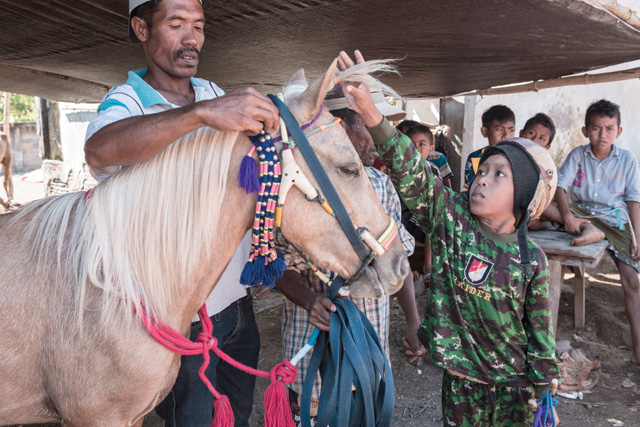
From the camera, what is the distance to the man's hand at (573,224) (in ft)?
14.1

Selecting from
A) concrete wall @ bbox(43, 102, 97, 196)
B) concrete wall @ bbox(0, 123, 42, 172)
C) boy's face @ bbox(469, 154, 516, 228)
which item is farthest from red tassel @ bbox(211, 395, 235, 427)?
concrete wall @ bbox(0, 123, 42, 172)

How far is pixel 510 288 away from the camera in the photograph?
212 centimetres

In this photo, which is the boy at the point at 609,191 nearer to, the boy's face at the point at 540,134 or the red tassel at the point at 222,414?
the boy's face at the point at 540,134

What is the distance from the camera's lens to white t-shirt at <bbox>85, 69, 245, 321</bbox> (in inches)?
63.4

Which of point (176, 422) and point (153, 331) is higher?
point (153, 331)

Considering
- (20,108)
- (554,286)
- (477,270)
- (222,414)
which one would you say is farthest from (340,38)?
(20,108)

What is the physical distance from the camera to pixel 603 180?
16.2ft

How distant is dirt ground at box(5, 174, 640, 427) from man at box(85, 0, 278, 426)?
147cm

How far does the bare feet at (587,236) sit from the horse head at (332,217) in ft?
10.3

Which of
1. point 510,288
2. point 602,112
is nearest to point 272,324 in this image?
point 510,288

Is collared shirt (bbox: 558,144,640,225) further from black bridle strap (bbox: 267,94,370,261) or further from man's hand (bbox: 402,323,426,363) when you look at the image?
black bridle strap (bbox: 267,94,370,261)

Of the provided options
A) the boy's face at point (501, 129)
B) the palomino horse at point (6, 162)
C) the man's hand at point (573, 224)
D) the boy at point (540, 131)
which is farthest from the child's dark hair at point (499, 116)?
the palomino horse at point (6, 162)

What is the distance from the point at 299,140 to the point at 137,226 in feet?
1.97

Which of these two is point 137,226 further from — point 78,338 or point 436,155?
point 436,155
